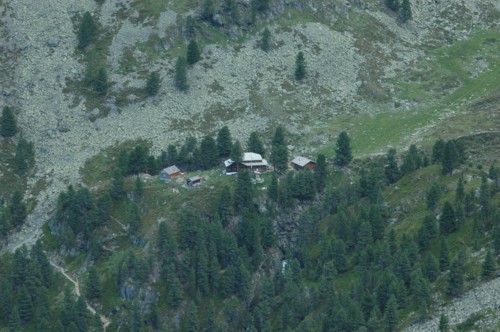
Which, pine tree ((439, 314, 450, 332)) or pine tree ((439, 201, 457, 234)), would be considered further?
pine tree ((439, 201, 457, 234))

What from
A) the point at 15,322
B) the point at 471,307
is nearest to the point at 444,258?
the point at 471,307

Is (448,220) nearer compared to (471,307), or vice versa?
(471,307)

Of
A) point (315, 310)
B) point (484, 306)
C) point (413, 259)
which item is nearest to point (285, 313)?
point (315, 310)

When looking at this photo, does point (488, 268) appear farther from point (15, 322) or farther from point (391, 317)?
point (15, 322)

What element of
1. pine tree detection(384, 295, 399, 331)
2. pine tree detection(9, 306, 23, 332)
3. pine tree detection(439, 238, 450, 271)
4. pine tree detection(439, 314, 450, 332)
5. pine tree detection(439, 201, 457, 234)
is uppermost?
pine tree detection(439, 201, 457, 234)

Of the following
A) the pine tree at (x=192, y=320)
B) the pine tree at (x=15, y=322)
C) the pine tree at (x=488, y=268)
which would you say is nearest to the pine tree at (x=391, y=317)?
the pine tree at (x=488, y=268)

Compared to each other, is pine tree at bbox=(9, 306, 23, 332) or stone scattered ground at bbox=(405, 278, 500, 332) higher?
stone scattered ground at bbox=(405, 278, 500, 332)

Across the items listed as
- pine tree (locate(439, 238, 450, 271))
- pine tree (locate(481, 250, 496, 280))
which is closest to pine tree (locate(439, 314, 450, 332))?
pine tree (locate(481, 250, 496, 280))

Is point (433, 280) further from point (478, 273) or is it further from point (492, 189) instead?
point (492, 189)

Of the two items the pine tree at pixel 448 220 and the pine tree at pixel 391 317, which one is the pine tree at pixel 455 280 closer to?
the pine tree at pixel 391 317

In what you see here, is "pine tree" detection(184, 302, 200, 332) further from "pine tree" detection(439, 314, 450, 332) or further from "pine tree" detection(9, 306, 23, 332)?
"pine tree" detection(439, 314, 450, 332)
